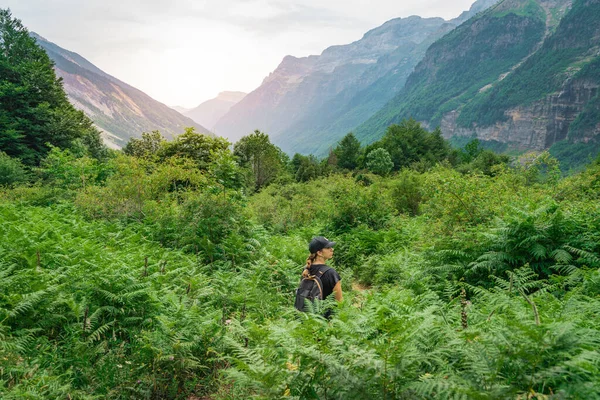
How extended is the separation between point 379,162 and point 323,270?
45.5 metres

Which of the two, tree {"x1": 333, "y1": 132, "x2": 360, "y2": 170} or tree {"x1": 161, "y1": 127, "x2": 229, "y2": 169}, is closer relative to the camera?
tree {"x1": 161, "y1": 127, "x2": 229, "y2": 169}

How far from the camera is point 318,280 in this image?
470 cm

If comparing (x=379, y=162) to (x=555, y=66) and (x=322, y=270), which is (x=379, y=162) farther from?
(x=555, y=66)

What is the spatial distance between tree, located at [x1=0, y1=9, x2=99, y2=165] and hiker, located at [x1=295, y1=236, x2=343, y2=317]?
121 ft

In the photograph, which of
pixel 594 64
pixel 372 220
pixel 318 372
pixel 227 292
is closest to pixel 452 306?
pixel 318 372

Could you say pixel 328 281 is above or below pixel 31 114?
below

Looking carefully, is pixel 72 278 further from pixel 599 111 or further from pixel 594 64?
pixel 594 64

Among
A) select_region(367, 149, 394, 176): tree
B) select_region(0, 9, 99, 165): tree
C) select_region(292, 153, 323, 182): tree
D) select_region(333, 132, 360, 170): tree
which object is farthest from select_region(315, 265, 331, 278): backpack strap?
select_region(333, 132, 360, 170): tree

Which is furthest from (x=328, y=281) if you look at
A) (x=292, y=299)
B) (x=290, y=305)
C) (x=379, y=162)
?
(x=379, y=162)

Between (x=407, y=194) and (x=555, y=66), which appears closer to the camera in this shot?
(x=407, y=194)

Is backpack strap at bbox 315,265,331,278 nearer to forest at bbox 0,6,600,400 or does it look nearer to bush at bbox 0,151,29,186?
forest at bbox 0,6,600,400

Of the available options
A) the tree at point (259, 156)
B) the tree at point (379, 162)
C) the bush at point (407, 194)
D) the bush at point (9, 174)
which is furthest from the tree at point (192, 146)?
the tree at point (379, 162)

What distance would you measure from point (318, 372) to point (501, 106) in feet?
634

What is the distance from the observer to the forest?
96.1 inches
